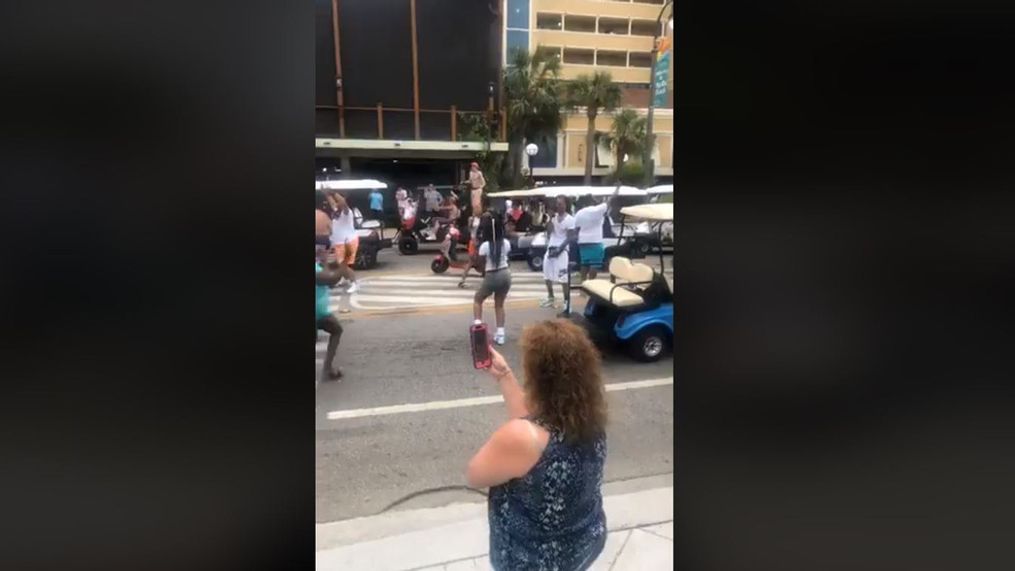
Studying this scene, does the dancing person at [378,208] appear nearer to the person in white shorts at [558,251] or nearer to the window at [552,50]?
the window at [552,50]

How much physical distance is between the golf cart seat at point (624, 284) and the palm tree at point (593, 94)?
1917 millimetres

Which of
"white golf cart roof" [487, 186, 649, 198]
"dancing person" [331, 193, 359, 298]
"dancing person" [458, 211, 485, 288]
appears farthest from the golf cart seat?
"dancing person" [331, 193, 359, 298]

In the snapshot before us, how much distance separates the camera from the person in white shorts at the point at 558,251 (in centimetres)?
297

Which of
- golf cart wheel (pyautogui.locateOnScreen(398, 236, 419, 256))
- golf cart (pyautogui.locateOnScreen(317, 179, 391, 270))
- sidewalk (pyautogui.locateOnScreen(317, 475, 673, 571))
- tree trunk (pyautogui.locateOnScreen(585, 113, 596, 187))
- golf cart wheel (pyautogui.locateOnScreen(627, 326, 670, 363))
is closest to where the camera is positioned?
golf cart (pyautogui.locateOnScreen(317, 179, 391, 270))

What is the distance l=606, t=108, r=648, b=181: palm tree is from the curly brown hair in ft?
2.12

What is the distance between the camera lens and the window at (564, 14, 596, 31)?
155 cm

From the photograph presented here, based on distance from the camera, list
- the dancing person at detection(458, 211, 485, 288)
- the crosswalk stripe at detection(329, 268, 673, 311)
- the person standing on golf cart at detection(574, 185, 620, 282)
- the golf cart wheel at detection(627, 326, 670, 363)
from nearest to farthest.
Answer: the dancing person at detection(458, 211, 485, 288)
the crosswalk stripe at detection(329, 268, 673, 311)
the person standing on golf cart at detection(574, 185, 620, 282)
the golf cart wheel at detection(627, 326, 670, 363)

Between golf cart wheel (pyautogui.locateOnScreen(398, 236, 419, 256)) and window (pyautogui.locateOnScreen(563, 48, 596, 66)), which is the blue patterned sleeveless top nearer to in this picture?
window (pyautogui.locateOnScreen(563, 48, 596, 66))

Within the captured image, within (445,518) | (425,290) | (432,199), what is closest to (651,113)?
(432,199)

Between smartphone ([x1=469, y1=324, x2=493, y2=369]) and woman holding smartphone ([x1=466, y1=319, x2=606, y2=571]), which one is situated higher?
smartphone ([x1=469, y1=324, x2=493, y2=369])
